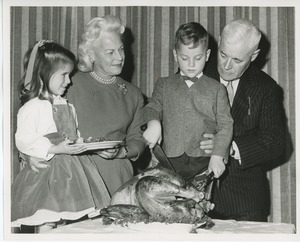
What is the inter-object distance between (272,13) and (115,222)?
3.28ft

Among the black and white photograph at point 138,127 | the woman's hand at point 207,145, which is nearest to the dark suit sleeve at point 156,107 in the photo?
the black and white photograph at point 138,127

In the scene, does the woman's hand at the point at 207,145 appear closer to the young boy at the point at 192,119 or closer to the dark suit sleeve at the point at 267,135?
the young boy at the point at 192,119

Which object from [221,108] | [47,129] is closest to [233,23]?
[221,108]

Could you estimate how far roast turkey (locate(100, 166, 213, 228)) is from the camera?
1.54 meters

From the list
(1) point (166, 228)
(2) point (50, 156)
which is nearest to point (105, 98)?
(2) point (50, 156)

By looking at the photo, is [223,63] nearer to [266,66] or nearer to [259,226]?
[266,66]

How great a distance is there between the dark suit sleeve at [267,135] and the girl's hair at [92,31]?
60 centimetres

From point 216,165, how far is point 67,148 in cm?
50

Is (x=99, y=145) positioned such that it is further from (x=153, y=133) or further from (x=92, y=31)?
(x=92, y=31)

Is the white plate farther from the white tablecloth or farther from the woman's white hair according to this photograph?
the woman's white hair

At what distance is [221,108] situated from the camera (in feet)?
5.76

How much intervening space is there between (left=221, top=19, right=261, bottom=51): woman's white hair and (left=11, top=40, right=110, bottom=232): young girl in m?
0.57

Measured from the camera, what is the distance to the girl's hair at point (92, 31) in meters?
1.80

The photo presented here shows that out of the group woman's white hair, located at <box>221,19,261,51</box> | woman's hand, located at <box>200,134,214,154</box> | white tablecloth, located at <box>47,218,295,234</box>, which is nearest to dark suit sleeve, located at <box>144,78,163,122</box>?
woman's hand, located at <box>200,134,214,154</box>
